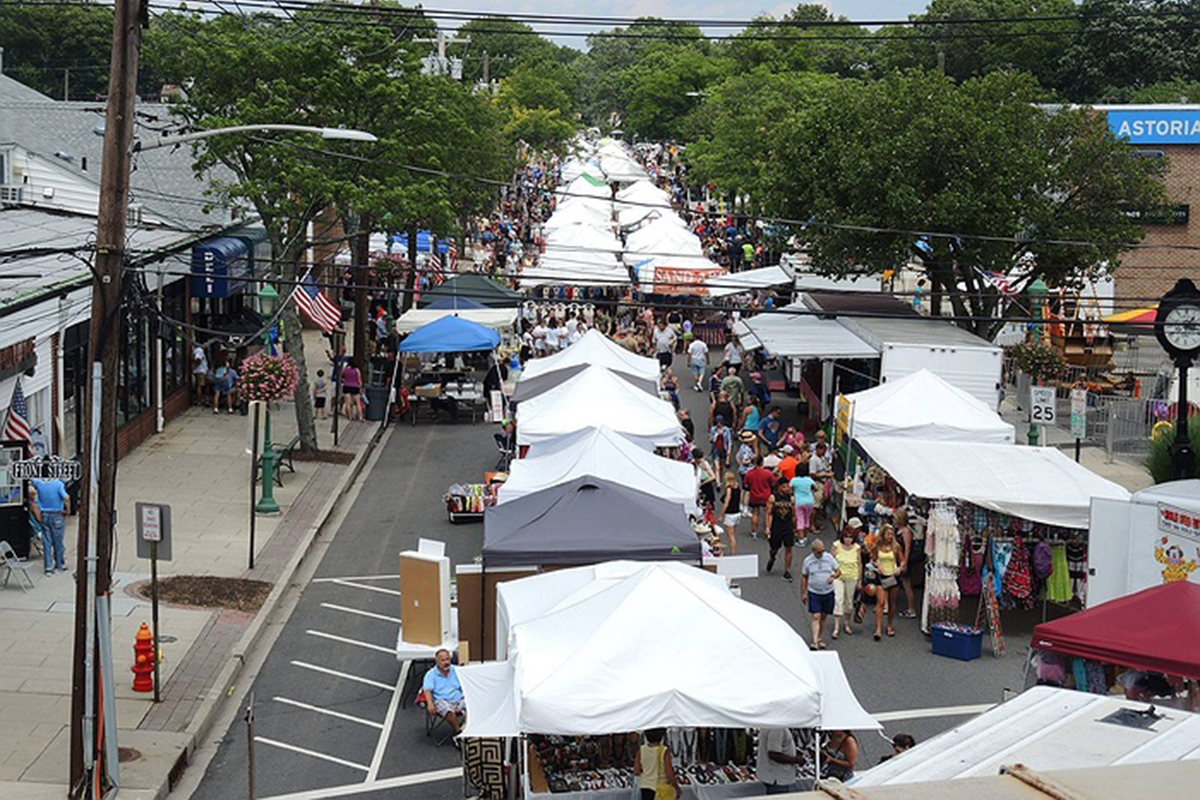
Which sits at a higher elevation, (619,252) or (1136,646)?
(619,252)

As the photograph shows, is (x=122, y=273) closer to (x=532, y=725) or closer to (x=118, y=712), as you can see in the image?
(x=118, y=712)

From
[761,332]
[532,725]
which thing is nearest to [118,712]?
[532,725]

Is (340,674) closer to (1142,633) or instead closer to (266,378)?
(1142,633)

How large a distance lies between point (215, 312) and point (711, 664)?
29.1m

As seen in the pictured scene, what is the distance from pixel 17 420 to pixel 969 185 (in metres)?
21.8

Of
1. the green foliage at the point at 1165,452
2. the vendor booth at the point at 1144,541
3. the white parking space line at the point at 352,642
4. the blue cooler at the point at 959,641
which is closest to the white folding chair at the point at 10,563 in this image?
the white parking space line at the point at 352,642

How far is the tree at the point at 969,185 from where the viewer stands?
36656mm

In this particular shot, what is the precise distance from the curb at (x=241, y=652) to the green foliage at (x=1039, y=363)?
15440 mm

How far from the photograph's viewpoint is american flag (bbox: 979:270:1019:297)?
39.6 metres

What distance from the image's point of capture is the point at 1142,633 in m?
14.3

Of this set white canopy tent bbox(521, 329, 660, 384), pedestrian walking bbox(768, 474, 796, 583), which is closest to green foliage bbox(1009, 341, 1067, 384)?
white canopy tent bbox(521, 329, 660, 384)

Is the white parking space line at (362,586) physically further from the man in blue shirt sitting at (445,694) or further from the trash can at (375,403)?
the trash can at (375,403)

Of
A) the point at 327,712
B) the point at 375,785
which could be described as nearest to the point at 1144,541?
the point at 375,785

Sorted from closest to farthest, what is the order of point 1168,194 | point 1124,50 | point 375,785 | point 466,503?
point 375,785, point 466,503, point 1168,194, point 1124,50
